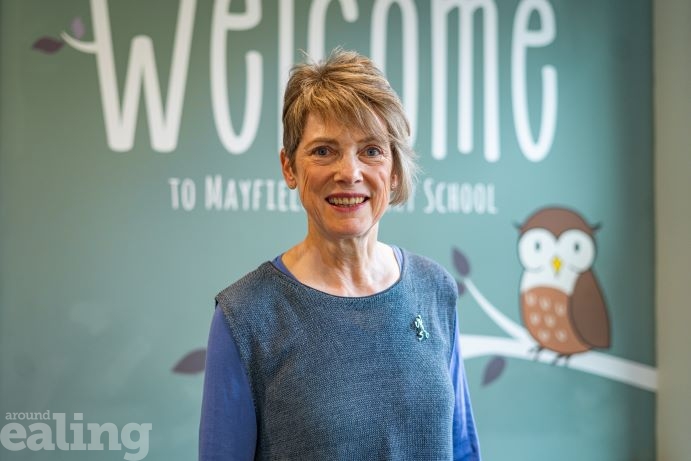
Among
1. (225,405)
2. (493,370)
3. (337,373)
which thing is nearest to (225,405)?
(225,405)

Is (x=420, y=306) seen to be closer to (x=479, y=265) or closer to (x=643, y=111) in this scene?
(x=479, y=265)

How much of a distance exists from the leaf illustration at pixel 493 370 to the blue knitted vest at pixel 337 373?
1308mm

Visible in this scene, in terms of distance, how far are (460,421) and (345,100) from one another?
626 millimetres

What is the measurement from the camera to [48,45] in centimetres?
228

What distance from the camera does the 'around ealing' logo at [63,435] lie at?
88.3 inches

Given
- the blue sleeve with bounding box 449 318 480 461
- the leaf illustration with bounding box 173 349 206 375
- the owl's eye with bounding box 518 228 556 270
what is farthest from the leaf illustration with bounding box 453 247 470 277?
the blue sleeve with bounding box 449 318 480 461

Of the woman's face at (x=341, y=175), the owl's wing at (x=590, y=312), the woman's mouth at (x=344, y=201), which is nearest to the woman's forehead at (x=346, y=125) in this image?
the woman's face at (x=341, y=175)

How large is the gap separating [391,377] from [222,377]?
0.91 ft

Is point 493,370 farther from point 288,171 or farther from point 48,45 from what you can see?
point 48,45

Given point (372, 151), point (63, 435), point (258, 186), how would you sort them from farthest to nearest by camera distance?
point (258, 186)
point (63, 435)
point (372, 151)

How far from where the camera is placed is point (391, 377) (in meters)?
1.14

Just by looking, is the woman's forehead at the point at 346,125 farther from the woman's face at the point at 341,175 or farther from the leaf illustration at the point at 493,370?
the leaf illustration at the point at 493,370

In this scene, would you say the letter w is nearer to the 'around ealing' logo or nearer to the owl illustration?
the 'around ealing' logo

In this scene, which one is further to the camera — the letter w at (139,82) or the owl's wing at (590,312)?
the owl's wing at (590,312)
